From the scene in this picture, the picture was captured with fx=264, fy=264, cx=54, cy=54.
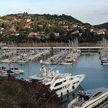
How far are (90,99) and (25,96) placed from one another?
3352 mm

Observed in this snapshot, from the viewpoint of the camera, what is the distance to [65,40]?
3688 cm

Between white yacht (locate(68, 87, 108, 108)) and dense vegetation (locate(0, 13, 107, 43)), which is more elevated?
dense vegetation (locate(0, 13, 107, 43))

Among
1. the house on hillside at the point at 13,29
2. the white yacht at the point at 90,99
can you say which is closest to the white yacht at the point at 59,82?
the white yacht at the point at 90,99

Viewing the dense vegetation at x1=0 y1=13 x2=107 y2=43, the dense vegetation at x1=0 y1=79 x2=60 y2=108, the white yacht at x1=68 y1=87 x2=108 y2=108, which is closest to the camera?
the dense vegetation at x1=0 y1=79 x2=60 y2=108

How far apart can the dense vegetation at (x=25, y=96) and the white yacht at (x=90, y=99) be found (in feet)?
4.28

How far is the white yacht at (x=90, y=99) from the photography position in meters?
8.75

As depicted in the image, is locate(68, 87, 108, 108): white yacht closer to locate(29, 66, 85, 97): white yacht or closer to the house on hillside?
locate(29, 66, 85, 97): white yacht

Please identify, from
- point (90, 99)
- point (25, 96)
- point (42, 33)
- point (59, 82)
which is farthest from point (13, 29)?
point (25, 96)

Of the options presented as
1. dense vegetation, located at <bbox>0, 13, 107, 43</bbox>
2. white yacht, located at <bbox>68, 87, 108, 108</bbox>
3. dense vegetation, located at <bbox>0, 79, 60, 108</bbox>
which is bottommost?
white yacht, located at <bbox>68, 87, 108, 108</bbox>

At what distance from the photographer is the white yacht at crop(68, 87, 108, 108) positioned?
875 cm

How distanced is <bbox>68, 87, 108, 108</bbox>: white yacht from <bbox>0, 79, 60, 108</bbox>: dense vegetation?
1304mm

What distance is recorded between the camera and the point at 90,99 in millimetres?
9180

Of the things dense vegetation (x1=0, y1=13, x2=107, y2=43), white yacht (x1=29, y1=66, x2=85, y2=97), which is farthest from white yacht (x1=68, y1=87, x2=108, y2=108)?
dense vegetation (x1=0, y1=13, x2=107, y2=43)

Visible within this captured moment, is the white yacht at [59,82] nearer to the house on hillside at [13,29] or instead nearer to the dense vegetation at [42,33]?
the dense vegetation at [42,33]
